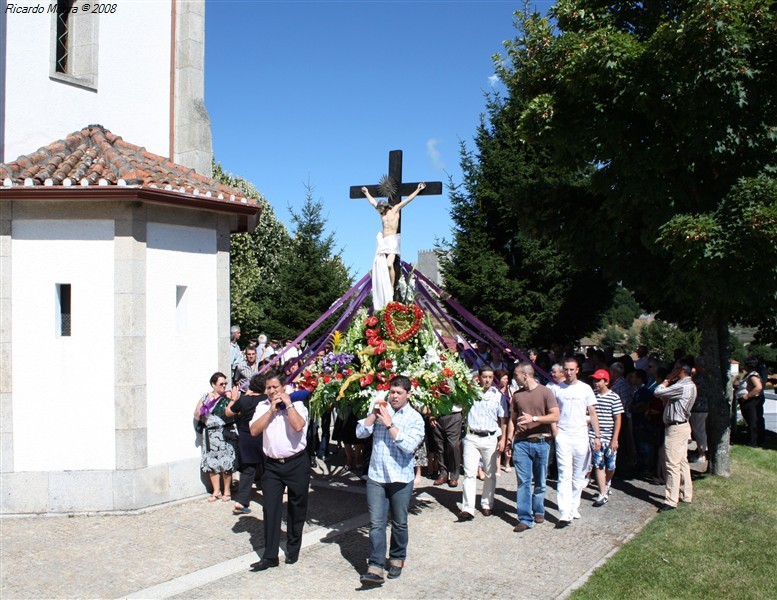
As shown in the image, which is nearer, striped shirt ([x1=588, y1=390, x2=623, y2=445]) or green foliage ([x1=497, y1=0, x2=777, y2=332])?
green foliage ([x1=497, y1=0, x2=777, y2=332])

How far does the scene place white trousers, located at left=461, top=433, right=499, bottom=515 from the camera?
824cm

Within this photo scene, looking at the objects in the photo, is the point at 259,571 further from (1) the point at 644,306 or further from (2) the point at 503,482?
(1) the point at 644,306

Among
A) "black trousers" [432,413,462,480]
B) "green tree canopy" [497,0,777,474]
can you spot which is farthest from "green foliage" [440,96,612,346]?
"black trousers" [432,413,462,480]

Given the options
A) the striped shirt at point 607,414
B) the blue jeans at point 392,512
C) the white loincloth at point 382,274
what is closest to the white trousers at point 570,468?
the striped shirt at point 607,414

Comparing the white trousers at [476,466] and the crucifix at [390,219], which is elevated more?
the crucifix at [390,219]

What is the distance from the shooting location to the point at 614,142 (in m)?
9.80

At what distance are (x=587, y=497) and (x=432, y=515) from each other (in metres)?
2.39

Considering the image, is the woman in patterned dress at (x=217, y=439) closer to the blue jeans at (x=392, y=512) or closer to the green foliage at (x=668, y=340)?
the blue jeans at (x=392, y=512)

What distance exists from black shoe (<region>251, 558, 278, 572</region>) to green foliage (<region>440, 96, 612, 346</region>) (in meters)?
12.3

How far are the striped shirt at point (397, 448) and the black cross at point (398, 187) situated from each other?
3359mm

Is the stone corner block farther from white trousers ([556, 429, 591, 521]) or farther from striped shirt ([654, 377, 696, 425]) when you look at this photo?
striped shirt ([654, 377, 696, 425])

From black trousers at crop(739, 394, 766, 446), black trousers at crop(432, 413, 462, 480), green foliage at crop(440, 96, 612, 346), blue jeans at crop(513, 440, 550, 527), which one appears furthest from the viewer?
green foliage at crop(440, 96, 612, 346)

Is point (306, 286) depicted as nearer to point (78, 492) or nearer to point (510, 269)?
point (510, 269)

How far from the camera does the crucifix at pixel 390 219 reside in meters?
8.92
